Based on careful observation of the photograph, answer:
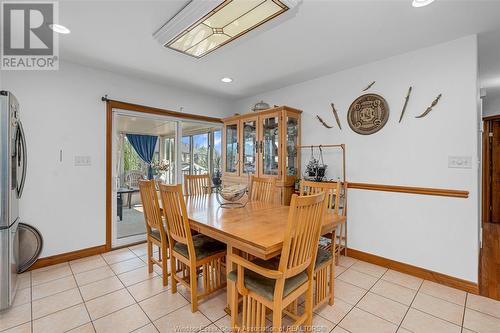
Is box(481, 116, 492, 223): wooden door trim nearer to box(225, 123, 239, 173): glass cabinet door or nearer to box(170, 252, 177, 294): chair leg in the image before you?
box(225, 123, 239, 173): glass cabinet door

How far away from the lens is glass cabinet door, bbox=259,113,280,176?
3.54 m

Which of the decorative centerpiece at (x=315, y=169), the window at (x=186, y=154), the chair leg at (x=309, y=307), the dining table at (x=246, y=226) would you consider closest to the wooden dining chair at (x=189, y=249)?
the dining table at (x=246, y=226)

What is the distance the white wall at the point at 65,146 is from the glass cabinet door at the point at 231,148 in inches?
65.1

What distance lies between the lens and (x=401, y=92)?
2658 mm

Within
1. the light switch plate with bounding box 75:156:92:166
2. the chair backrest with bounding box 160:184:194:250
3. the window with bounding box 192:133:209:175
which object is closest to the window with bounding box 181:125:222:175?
the window with bounding box 192:133:209:175

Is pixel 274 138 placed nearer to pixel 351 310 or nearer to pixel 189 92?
pixel 189 92

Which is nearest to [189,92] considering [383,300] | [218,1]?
[218,1]

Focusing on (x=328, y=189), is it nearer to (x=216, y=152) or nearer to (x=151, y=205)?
(x=151, y=205)

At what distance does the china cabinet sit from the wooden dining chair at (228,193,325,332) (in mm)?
1835

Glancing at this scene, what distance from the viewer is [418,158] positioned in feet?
8.39

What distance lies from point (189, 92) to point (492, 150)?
18.5ft

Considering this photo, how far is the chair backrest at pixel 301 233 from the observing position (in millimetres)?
1335

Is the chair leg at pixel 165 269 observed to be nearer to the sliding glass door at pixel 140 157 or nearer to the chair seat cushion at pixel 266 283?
the chair seat cushion at pixel 266 283

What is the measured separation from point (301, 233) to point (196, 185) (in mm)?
2110
